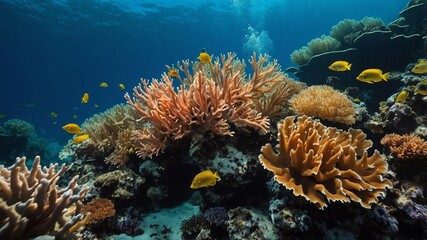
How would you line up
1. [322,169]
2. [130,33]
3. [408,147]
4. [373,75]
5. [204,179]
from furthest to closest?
[130,33]
[373,75]
[408,147]
[204,179]
[322,169]

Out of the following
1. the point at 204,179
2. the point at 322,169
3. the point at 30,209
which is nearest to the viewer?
the point at 30,209

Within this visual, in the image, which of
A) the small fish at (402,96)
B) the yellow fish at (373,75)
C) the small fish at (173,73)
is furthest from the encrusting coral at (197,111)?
the small fish at (402,96)

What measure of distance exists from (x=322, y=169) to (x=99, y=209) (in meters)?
3.59

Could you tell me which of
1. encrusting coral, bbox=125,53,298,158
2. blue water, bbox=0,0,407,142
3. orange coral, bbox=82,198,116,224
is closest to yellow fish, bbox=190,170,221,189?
encrusting coral, bbox=125,53,298,158

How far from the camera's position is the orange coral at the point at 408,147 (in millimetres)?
3852

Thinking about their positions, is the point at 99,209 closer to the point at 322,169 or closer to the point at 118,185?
the point at 118,185

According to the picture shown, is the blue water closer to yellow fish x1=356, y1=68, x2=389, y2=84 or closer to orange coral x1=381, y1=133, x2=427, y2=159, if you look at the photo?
yellow fish x1=356, y1=68, x2=389, y2=84

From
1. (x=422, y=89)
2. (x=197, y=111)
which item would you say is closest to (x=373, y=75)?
(x=422, y=89)

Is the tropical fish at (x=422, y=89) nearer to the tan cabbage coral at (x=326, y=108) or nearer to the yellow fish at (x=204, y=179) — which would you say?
the tan cabbage coral at (x=326, y=108)

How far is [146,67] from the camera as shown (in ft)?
205

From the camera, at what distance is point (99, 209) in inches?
165

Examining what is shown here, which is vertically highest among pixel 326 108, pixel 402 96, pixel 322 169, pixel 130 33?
pixel 130 33

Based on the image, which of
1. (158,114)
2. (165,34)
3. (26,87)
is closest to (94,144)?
(158,114)

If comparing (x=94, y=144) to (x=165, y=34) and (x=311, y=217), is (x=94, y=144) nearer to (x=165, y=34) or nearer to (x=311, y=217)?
(x=311, y=217)
